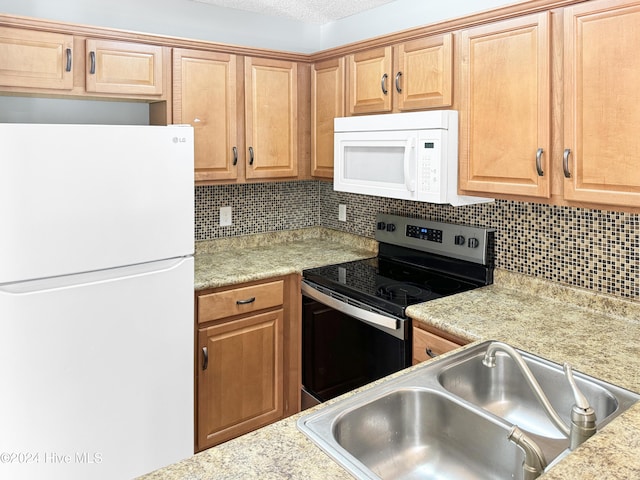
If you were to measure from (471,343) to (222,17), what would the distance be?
2.30 m

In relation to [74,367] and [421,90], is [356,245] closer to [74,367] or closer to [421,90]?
[421,90]

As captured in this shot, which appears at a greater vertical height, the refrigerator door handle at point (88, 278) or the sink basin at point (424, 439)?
the refrigerator door handle at point (88, 278)

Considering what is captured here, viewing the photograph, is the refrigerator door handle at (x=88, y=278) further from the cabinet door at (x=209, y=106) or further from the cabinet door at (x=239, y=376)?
the cabinet door at (x=209, y=106)

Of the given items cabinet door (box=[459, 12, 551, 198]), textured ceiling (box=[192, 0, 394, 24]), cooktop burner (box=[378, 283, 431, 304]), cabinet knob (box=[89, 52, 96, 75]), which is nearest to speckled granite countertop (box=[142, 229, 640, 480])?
cooktop burner (box=[378, 283, 431, 304])

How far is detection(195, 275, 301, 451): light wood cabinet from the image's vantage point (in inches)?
93.8

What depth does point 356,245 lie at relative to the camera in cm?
317

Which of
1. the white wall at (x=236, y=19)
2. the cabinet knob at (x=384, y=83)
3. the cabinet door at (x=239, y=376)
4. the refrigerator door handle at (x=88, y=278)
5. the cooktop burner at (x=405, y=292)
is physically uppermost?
the white wall at (x=236, y=19)

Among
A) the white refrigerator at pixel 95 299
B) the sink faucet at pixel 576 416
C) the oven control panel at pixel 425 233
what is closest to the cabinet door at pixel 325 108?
the oven control panel at pixel 425 233

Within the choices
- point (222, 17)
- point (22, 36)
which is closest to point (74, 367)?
point (22, 36)

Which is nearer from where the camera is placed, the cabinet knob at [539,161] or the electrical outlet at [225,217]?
the cabinet knob at [539,161]

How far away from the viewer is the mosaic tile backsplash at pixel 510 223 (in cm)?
195

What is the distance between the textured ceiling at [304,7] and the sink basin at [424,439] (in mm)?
2337

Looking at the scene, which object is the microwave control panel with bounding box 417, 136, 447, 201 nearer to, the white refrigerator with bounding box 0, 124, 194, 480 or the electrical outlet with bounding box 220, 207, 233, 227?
the white refrigerator with bounding box 0, 124, 194, 480

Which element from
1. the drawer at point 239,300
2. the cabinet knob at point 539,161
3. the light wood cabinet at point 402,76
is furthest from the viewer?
the drawer at point 239,300
